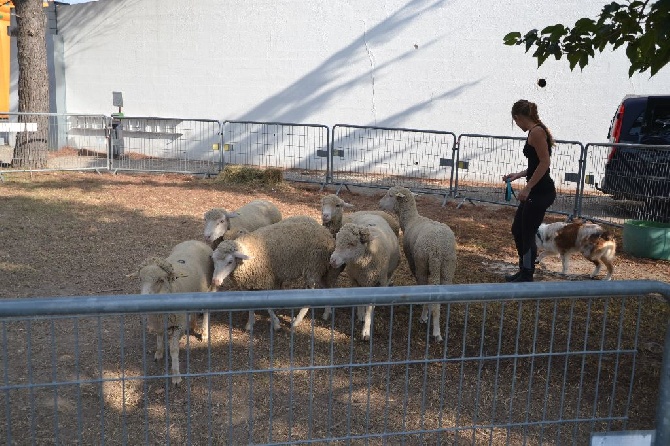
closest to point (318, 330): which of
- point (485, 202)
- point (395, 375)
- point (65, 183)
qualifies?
point (395, 375)

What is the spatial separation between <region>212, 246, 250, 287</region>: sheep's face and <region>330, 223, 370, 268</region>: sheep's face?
0.77 metres

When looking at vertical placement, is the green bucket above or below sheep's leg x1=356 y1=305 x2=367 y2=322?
above

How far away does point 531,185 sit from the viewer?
5.79 metres

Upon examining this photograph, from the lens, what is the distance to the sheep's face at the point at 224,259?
16.4 ft

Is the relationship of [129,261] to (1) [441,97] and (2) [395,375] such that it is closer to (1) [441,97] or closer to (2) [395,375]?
(2) [395,375]

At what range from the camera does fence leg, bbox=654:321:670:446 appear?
93.8 inches

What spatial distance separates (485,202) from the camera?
11328 millimetres

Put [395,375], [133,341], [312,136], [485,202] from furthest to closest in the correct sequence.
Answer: [312,136] → [485,202] → [133,341] → [395,375]

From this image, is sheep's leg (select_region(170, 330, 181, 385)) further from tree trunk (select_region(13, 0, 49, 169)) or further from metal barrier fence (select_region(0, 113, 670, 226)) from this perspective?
tree trunk (select_region(13, 0, 49, 169))

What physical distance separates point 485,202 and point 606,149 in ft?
7.41

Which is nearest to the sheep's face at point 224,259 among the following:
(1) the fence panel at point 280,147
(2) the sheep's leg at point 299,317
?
(2) the sheep's leg at point 299,317

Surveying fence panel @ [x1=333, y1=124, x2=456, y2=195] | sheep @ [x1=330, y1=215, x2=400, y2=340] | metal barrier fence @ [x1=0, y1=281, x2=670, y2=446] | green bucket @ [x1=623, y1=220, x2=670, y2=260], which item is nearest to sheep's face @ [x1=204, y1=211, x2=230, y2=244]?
metal barrier fence @ [x1=0, y1=281, x2=670, y2=446]

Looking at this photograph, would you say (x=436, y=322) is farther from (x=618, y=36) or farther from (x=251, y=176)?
(x=251, y=176)

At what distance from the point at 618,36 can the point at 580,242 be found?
3.33 m
